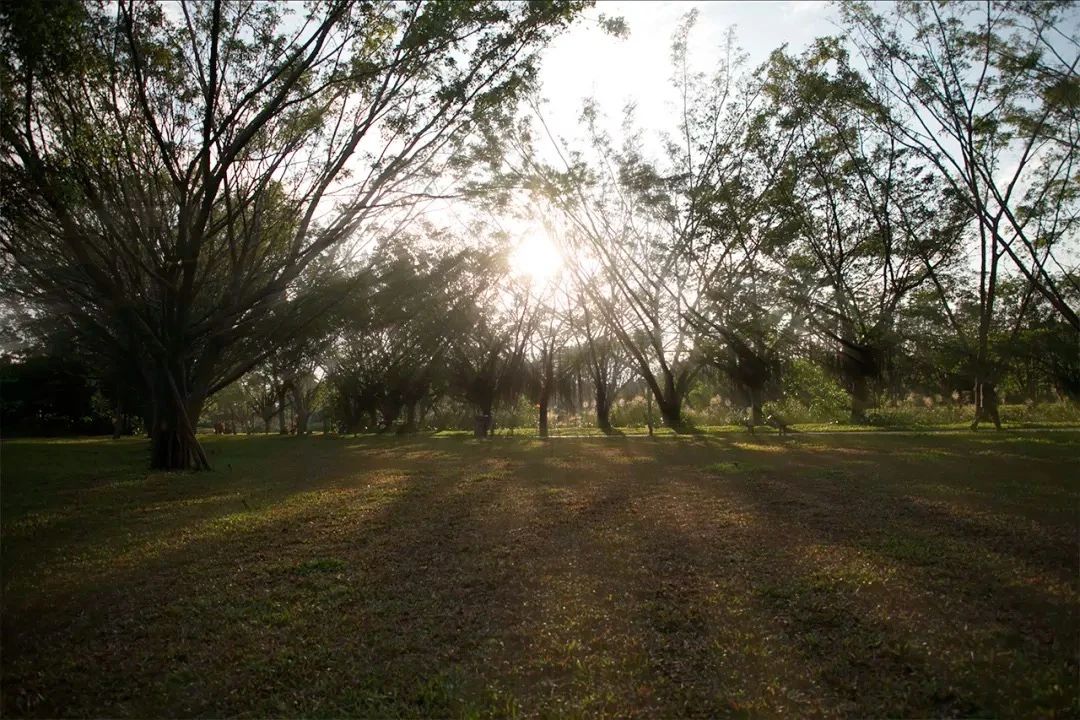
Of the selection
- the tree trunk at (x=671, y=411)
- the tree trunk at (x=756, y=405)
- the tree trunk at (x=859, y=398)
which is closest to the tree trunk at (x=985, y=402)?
the tree trunk at (x=859, y=398)

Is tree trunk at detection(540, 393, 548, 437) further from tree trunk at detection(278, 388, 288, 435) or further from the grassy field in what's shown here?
the grassy field

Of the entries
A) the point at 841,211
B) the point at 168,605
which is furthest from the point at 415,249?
the point at 168,605

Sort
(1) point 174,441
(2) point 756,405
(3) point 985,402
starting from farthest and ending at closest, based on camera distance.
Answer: (2) point 756,405, (3) point 985,402, (1) point 174,441

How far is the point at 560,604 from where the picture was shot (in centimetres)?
516

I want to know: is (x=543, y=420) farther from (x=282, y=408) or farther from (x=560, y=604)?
(x=560, y=604)

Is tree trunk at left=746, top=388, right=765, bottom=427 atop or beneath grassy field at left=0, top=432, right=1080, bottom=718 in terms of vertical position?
atop

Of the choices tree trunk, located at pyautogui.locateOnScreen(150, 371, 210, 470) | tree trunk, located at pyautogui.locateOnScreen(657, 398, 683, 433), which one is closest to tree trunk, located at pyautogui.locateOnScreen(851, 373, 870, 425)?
tree trunk, located at pyautogui.locateOnScreen(657, 398, 683, 433)

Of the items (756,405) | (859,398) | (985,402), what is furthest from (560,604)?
(859,398)

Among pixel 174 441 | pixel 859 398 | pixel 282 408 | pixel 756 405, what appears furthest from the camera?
pixel 282 408

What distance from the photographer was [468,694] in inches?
147

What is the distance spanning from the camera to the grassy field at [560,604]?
3.72 metres

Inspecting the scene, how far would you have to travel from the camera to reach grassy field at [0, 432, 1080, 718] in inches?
147

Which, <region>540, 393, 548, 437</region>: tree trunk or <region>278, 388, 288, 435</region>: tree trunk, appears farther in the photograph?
<region>278, 388, 288, 435</region>: tree trunk

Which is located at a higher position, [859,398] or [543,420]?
[859,398]
